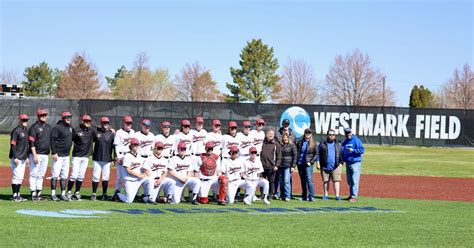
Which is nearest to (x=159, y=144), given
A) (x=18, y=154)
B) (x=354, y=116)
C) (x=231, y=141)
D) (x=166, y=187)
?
(x=166, y=187)

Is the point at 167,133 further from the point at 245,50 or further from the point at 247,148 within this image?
the point at 245,50

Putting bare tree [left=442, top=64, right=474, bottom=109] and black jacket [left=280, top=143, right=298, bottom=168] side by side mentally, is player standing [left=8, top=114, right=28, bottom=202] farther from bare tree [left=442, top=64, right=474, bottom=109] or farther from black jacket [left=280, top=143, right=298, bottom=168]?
bare tree [left=442, top=64, right=474, bottom=109]

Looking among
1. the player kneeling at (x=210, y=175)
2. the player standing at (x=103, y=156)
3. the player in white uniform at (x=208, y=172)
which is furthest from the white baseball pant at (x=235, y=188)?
the player standing at (x=103, y=156)

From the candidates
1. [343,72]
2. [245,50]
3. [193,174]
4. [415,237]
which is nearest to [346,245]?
[415,237]

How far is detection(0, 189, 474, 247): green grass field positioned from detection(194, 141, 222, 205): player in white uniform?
0.87m

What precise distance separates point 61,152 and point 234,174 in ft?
12.2

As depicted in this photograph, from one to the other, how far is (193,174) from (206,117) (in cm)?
2380

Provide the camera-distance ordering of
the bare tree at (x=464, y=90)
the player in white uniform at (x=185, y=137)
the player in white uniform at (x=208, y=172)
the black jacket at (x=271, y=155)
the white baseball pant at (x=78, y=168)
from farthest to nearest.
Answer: the bare tree at (x=464, y=90) → the black jacket at (x=271, y=155) → the player in white uniform at (x=185, y=137) → the player in white uniform at (x=208, y=172) → the white baseball pant at (x=78, y=168)

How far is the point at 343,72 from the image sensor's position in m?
73.6

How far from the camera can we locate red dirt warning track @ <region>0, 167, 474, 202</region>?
17.8m

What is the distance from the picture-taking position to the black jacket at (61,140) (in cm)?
1413

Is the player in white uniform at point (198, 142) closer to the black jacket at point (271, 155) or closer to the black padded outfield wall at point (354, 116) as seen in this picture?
the black jacket at point (271, 155)

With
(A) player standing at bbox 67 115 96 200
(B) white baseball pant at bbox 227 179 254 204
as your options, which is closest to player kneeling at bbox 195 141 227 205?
(B) white baseball pant at bbox 227 179 254 204

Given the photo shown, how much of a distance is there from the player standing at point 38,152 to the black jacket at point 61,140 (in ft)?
0.43
